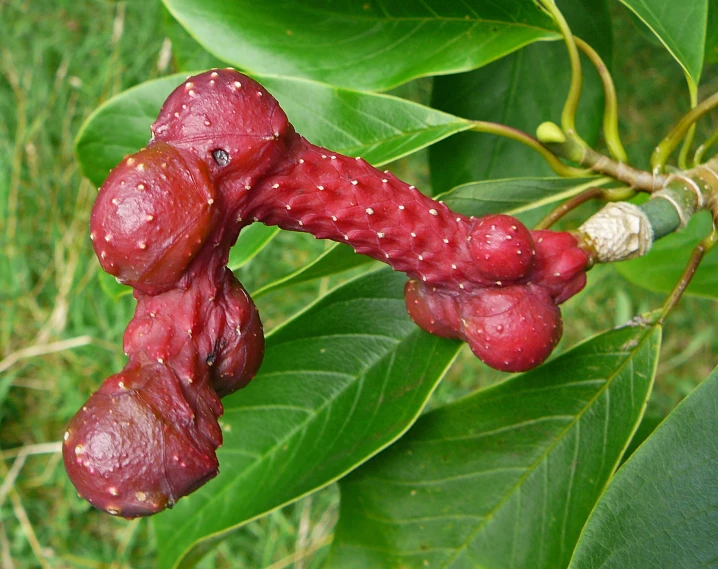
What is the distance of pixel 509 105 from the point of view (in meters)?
1.52

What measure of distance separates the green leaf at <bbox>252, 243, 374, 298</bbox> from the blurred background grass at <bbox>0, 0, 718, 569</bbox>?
4.19 ft

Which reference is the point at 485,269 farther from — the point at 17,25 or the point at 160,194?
the point at 17,25

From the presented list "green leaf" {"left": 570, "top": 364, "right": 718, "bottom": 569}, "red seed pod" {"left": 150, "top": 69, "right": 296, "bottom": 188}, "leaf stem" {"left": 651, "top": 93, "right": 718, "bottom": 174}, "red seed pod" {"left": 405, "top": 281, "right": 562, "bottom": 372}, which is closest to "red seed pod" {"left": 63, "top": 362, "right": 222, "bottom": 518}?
"red seed pod" {"left": 150, "top": 69, "right": 296, "bottom": 188}

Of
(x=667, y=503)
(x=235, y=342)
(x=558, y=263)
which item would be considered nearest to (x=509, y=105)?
(x=558, y=263)

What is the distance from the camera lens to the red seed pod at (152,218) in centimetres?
60

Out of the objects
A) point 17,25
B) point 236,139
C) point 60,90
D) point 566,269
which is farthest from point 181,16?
point 17,25

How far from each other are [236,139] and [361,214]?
0.52ft

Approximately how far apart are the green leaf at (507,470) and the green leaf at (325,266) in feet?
0.99

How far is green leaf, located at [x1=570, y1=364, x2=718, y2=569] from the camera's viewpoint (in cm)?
79

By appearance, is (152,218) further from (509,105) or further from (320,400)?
(509,105)

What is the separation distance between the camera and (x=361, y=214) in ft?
2.43

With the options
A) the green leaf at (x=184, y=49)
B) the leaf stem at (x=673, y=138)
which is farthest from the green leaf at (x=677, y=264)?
the green leaf at (x=184, y=49)

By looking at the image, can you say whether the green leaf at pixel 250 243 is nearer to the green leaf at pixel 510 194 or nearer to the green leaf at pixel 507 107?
the green leaf at pixel 510 194

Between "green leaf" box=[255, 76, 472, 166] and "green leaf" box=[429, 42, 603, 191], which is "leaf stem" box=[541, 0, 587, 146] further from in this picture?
"green leaf" box=[429, 42, 603, 191]
